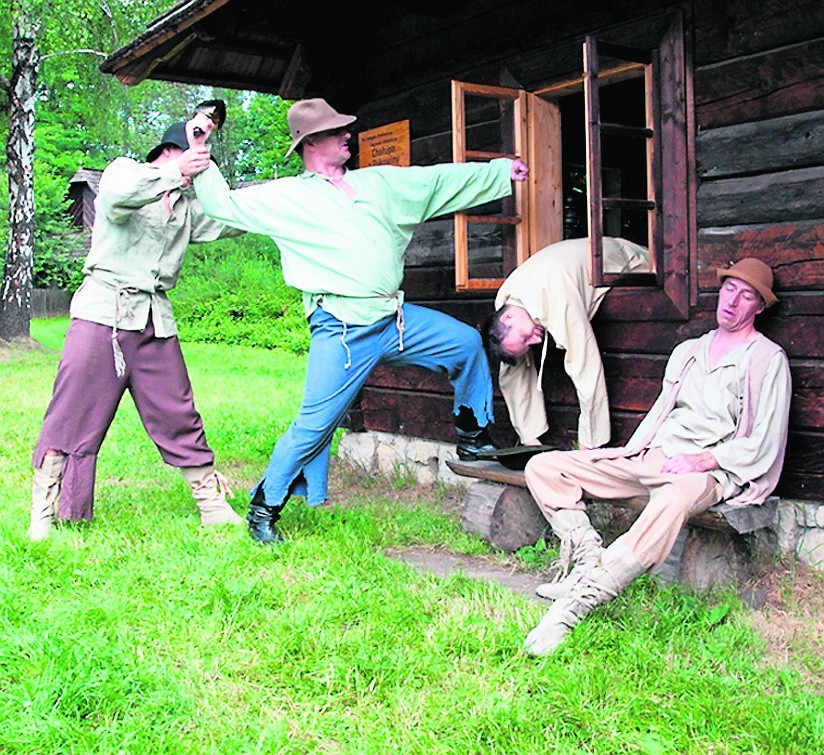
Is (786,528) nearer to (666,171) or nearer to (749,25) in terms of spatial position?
(666,171)

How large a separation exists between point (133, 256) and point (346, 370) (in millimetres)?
1300

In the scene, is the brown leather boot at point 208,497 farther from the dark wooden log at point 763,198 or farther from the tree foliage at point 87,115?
the tree foliage at point 87,115

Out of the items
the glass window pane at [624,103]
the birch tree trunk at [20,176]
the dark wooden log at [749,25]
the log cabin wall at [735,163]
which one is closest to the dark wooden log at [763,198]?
the log cabin wall at [735,163]

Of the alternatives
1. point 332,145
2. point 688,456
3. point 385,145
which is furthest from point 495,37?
point 688,456

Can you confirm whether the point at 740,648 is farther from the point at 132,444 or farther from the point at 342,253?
the point at 132,444

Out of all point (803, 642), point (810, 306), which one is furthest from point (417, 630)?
point (810, 306)

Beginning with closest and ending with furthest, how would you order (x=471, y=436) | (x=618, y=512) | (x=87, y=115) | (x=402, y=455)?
(x=618, y=512) < (x=471, y=436) < (x=402, y=455) < (x=87, y=115)

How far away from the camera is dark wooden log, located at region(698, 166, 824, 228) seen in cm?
474

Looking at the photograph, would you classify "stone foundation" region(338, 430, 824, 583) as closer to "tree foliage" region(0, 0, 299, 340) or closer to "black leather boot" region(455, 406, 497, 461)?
"black leather boot" region(455, 406, 497, 461)

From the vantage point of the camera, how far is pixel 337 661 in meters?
3.77

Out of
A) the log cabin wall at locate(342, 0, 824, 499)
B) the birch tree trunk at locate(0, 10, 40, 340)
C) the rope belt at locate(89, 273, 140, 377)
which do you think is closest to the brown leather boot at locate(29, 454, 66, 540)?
the rope belt at locate(89, 273, 140, 377)

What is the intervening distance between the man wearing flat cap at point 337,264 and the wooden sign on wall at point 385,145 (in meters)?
1.39

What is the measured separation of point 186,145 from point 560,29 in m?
2.17

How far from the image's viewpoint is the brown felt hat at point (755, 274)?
4.59 metres
